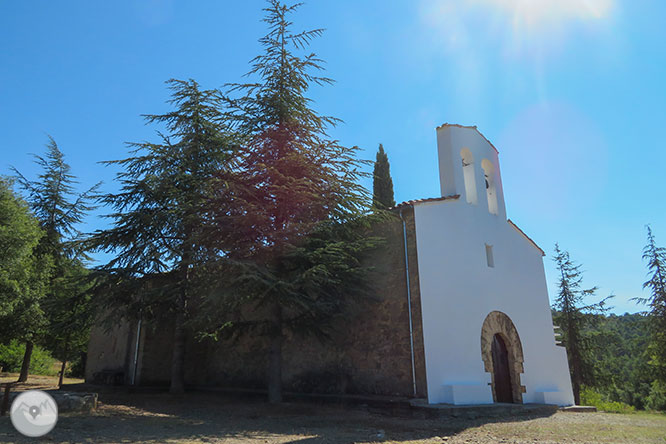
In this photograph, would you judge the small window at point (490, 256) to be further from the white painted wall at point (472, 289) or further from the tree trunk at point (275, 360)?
the tree trunk at point (275, 360)

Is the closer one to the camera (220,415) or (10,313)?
(220,415)

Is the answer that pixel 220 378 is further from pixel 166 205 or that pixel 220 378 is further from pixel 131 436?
pixel 131 436

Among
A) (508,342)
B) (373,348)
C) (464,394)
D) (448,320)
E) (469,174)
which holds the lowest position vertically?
(464,394)

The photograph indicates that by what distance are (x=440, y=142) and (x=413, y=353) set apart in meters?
6.36

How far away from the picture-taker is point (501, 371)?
12039 mm

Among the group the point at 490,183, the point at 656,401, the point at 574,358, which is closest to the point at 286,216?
the point at 490,183

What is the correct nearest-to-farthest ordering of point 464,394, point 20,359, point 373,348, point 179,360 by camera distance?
1. point 464,394
2. point 373,348
3. point 179,360
4. point 20,359

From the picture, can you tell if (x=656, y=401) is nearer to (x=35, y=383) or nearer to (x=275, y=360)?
(x=275, y=360)

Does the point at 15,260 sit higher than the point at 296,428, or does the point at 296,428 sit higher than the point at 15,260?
the point at 15,260

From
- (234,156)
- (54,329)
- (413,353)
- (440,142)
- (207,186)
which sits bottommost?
(413,353)

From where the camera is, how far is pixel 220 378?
586 inches

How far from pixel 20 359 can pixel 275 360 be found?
1904cm

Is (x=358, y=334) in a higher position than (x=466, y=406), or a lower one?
higher

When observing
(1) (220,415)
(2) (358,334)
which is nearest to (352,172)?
(2) (358,334)
